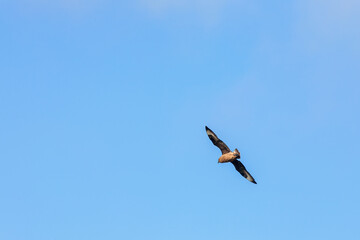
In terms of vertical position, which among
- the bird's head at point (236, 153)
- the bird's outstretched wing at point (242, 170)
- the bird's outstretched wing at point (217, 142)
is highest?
the bird's outstretched wing at point (217, 142)

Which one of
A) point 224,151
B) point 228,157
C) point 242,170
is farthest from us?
point 242,170

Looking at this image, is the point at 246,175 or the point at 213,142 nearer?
the point at 213,142

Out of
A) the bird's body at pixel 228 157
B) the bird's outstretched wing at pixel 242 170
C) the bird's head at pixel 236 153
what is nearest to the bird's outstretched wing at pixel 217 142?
the bird's body at pixel 228 157

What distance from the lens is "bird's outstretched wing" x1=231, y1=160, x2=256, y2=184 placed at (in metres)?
51.1

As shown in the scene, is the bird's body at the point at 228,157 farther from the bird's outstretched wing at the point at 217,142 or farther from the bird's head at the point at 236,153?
the bird's outstretched wing at the point at 217,142

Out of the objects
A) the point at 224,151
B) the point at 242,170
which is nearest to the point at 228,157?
the point at 224,151

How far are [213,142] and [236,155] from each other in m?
2.48

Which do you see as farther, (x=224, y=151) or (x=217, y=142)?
(x=224, y=151)

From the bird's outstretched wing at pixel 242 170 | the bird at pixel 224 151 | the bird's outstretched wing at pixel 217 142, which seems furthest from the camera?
the bird's outstretched wing at pixel 242 170

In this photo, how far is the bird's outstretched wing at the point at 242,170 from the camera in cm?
5106

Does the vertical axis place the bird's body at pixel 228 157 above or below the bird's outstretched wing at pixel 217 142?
below

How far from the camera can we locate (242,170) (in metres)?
52.2

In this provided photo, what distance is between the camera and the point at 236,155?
48.2 m

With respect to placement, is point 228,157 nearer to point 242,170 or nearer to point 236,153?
point 236,153
